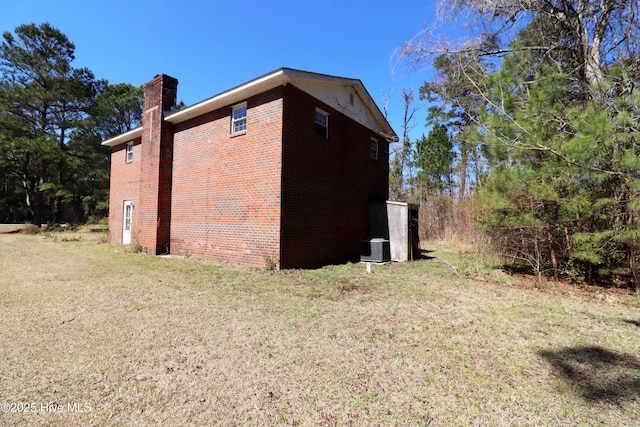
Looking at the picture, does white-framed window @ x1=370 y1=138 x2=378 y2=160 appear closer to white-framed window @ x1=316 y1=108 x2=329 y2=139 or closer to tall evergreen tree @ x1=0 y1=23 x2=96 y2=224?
Answer: white-framed window @ x1=316 y1=108 x2=329 y2=139

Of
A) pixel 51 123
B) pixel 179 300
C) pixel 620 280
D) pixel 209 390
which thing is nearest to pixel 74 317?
pixel 179 300

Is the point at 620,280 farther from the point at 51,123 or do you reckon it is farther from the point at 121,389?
the point at 51,123

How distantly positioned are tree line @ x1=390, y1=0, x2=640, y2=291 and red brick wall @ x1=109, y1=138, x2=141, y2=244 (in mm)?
12764

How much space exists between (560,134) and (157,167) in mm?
12289

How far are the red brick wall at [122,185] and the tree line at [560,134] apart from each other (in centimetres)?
1276

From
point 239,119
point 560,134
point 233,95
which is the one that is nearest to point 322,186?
point 239,119

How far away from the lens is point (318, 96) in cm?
998

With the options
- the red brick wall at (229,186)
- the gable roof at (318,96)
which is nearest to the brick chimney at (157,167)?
the red brick wall at (229,186)

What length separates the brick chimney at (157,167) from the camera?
1135 centimetres

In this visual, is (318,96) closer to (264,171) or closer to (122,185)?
(264,171)

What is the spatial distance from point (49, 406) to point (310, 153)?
26.8 feet

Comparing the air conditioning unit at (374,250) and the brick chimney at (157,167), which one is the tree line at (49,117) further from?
the air conditioning unit at (374,250)

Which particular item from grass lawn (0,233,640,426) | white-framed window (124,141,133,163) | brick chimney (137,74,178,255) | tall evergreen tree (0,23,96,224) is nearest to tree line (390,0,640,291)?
grass lawn (0,233,640,426)

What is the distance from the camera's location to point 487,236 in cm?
893
